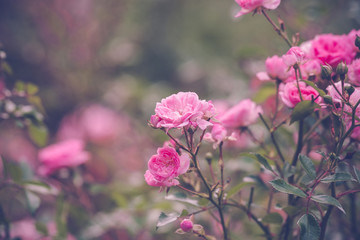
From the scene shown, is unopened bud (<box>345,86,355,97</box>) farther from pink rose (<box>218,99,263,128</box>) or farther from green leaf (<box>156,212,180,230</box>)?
green leaf (<box>156,212,180,230</box>)

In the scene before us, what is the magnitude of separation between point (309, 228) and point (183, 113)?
32 cm

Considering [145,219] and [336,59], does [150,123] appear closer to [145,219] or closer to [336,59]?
[336,59]

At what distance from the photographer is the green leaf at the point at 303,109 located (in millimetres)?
641

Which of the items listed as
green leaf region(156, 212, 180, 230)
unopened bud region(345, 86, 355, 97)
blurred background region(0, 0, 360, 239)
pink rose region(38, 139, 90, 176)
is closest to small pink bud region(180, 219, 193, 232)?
green leaf region(156, 212, 180, 230)

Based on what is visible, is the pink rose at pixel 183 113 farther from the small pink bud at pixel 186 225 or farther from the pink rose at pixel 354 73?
the pink rose at pixel 354 73

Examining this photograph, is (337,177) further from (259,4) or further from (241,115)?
(259,4)

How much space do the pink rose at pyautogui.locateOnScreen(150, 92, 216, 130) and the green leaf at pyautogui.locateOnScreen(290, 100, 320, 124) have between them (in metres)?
0.17

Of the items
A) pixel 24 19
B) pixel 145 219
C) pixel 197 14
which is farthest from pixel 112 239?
pixel 197 14

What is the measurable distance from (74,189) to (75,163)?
14 cm

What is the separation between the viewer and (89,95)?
2.00 m

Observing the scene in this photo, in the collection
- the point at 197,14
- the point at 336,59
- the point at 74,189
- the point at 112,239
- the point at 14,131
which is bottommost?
the point at 112,239

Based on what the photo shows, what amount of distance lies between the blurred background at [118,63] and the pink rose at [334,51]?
2.03 ft

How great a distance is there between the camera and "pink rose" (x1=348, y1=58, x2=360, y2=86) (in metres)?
0.68

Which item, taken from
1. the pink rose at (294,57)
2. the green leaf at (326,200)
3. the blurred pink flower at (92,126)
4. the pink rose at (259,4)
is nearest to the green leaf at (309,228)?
the green leaf at (326,200)
